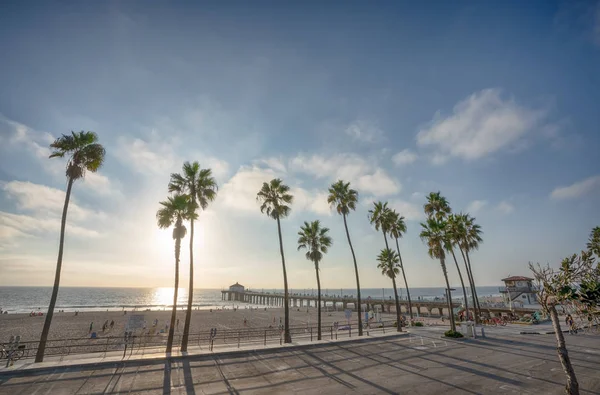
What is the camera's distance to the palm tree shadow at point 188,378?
1235 centimetres

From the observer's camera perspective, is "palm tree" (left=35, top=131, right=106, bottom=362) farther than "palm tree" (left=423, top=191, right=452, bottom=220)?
No

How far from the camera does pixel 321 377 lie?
14.5 meters

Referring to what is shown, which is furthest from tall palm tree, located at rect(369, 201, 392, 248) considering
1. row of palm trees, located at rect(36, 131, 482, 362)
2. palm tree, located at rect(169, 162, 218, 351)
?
palm tree, located at rect(169, 162, 218, 351)

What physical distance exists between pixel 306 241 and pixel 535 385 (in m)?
21.3

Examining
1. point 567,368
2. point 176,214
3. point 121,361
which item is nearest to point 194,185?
point 176,214

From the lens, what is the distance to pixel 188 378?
1397cm

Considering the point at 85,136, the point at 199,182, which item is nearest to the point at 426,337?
the point at 199,182

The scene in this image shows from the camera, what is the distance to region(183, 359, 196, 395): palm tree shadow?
12352 mm

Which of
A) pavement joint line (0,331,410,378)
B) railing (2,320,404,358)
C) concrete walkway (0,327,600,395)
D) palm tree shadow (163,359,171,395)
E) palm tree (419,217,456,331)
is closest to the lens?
palm tree shadow (163,359,171,395)

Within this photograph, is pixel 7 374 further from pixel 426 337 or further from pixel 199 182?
pixel 426 337

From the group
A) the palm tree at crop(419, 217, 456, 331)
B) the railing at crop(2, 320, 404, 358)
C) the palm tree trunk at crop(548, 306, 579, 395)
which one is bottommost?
the railing at crop(2, 320, 404, 358)

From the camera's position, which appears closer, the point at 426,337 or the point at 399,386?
the point at 399,386

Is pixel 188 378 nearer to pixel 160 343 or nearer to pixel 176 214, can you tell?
pixel 160 343

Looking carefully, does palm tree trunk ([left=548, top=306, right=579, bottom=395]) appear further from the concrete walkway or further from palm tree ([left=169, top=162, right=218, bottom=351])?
palm tree ([left=169, top=162, right=218, bottom=351])
